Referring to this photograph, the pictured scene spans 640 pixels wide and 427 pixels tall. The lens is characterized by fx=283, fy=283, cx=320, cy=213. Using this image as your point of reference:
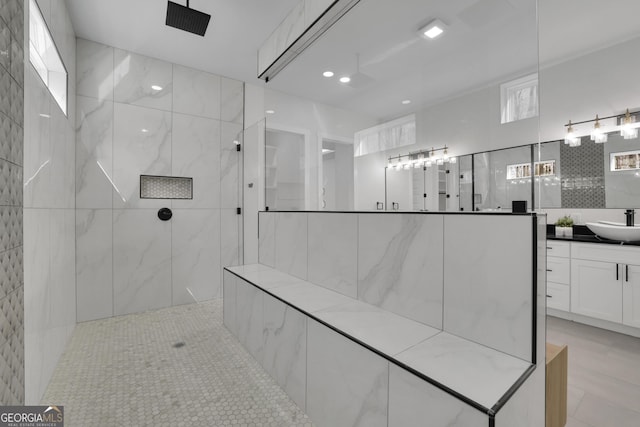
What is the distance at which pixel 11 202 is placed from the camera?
1313mm

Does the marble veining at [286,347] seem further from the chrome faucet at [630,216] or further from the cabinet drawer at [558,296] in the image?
the chrome faucet at [630,216]

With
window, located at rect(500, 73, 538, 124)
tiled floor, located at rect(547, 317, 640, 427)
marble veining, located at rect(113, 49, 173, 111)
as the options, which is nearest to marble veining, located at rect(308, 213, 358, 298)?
window, located at rect(500, 73, 538, 124)

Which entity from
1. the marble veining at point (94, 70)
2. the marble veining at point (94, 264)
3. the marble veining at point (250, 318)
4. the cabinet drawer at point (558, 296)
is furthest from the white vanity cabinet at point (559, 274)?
the marble veining at point (94, 70)

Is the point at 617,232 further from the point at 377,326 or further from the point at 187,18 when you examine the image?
the point at 187,18

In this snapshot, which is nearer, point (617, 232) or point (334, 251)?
point (334, 251)

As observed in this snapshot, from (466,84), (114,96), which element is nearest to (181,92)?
(114,96)

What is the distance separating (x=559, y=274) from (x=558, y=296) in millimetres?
236

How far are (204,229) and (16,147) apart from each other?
2283 mm

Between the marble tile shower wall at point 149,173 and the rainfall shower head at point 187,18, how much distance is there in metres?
1.30

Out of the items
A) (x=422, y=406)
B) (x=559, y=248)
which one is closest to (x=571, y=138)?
(x=559, y=248)

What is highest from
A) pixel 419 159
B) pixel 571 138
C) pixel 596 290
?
pixel 571 138

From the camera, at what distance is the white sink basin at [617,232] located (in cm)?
255

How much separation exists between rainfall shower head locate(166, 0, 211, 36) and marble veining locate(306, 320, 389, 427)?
2360 millimetres

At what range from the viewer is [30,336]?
1.54 m
